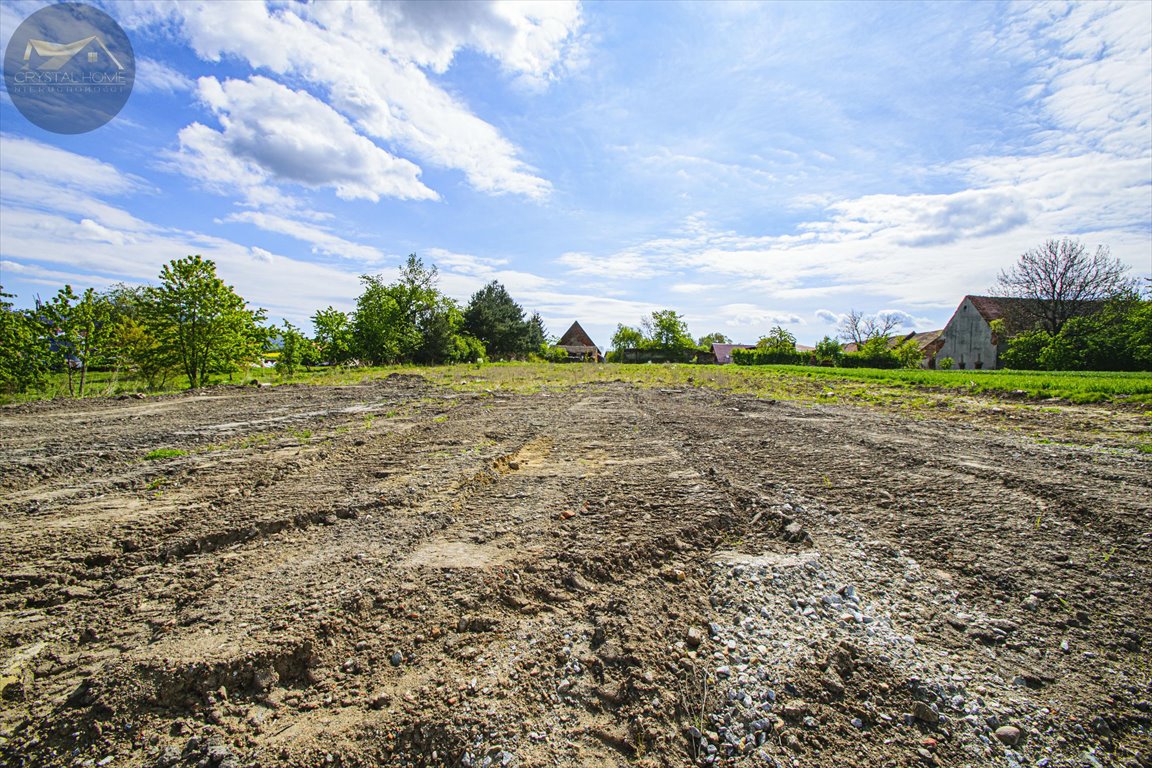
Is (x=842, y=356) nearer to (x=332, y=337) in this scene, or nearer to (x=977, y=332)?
(x=977, y=332)

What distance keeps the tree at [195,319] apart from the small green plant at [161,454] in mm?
10099

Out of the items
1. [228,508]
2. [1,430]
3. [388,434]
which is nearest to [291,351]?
[1,430]

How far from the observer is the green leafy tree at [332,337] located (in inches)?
1085

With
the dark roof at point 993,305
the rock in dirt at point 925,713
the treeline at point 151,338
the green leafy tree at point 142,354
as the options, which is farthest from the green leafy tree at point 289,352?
the dark roof at point 993,305

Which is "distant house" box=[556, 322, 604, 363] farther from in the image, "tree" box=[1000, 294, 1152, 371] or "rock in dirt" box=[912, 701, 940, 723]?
"rock in dirt" box=[912, 701, 940, 723]

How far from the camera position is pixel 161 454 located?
18.4 ft

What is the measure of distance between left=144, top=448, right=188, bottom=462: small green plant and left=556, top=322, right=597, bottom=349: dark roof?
6772 centimetres

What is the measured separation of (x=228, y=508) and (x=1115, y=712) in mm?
5783

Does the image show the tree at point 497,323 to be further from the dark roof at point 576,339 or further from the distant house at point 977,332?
the distant house at point 977,332

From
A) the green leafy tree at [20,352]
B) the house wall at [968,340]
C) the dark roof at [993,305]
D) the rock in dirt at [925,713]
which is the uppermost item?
the dark roof at [993,305]

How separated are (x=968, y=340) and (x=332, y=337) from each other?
182ft

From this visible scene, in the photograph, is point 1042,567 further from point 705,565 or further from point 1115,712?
point 705,565

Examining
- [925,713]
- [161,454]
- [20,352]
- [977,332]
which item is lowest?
[925,713]

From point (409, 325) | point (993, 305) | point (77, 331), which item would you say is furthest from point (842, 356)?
point (77, 331)
